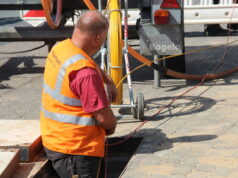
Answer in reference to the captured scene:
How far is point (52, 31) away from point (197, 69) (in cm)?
251

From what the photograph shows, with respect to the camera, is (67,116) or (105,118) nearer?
(105,118)

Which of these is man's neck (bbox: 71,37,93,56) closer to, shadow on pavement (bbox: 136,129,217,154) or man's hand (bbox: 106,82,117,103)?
man's hand (bbox: 106,82,117,103)

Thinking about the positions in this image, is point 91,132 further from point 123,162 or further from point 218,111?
point 218,111

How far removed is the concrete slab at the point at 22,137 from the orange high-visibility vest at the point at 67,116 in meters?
0.21

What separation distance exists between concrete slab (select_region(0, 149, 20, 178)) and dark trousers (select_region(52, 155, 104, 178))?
0.28m

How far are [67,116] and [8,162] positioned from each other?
1.55 feet

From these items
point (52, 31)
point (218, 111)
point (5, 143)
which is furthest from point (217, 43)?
point (5, 143)

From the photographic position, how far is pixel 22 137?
420 centimetres

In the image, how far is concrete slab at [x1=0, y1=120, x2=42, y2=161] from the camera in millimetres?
4008

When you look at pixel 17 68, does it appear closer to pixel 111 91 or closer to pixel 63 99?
pixel 111 91

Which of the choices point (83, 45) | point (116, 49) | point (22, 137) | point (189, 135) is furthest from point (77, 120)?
point (116, 49)

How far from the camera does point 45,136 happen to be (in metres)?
3.95

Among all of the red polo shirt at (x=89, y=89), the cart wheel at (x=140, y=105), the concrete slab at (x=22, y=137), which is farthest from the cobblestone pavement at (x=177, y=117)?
the red polo shirt at (x=89, y=89)

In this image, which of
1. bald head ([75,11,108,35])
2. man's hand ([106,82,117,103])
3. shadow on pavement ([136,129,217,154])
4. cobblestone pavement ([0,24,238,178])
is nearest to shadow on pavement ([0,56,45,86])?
cobblestone pavement ([0,24,238,178])
